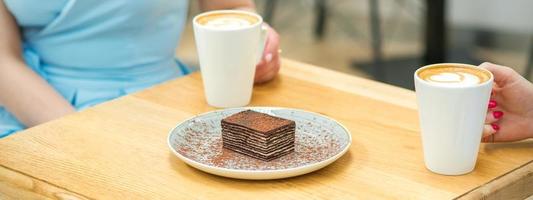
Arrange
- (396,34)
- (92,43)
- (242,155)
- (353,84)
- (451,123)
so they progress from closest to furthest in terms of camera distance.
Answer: (451,123), (242,155), (353,84), (92,43), (396,34)

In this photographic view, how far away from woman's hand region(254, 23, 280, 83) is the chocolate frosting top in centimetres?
31

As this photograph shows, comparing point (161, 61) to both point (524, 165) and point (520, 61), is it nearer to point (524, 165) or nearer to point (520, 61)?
point (524, 165)

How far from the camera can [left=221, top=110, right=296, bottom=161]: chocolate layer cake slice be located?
1331 millimetres

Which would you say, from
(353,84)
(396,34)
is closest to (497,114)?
(353,84)

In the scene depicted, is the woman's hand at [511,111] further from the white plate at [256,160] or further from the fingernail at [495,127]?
the white plate at [256,160]

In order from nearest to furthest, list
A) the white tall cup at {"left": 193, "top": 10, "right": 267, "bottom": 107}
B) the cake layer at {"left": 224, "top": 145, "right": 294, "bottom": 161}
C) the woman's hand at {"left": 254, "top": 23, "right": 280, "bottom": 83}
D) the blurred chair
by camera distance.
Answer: the cake layer at {"left": 224, "top": 145, "right": 294, "bottom": 161} < the white tall cup at {"left": 193, "top": 10, "right": 267, "bottom": 107} < the woman's hand at {"left": 254, "top": 23, "right": 280, "bottom": 83} < the blurred chair

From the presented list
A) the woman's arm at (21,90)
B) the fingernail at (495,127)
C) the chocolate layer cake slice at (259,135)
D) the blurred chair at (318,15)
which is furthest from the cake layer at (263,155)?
the blurred chair at (318,15)

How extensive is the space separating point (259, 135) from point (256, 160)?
0.13 feet

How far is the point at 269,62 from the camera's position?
172 cm

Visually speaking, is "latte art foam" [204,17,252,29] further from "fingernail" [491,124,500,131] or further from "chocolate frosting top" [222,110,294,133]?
"fingernail" [491,124,500,131]

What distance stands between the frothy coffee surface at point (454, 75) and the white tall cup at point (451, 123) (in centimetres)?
2

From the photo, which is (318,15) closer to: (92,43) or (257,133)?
(92,43)

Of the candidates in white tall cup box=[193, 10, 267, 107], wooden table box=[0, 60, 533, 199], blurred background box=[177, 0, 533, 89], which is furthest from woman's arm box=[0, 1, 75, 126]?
Result: blurred background box=[177, 0, 533, 89]

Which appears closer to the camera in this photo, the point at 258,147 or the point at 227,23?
the point at 258,147
